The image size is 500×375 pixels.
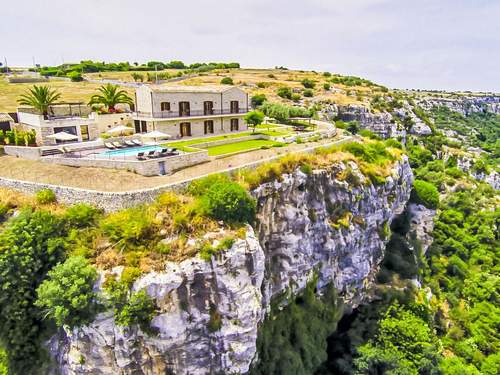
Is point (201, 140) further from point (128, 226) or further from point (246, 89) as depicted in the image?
point (246, 89)

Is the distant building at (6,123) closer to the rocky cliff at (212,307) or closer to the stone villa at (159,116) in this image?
the stone villa at (159,116)

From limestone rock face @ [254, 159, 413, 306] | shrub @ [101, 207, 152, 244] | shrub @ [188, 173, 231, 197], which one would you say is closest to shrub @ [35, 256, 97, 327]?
shrub @ [101, 207, 152, 244]

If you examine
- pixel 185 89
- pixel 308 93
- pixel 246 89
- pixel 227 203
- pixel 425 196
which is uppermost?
pixel 185 89

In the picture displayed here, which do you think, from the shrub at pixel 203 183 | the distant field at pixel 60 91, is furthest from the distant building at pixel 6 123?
the shrub at pixel 203 183

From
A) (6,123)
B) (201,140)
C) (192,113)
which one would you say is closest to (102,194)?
(201,140)

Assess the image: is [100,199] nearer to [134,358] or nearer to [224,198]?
[224,198]
